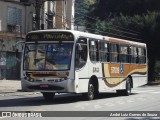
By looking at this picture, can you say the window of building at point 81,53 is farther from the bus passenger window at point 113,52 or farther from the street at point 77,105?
the bus passenger window at point 113,52

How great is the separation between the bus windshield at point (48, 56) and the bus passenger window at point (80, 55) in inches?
14.4

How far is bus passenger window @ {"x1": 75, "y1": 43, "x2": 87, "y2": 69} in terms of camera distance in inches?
773

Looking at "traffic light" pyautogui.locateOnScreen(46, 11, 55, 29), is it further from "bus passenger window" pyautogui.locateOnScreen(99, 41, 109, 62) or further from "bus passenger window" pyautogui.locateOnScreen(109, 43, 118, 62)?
"bus passenger window" pyautogui.locateOnScreen(99, 41, 109, 62)

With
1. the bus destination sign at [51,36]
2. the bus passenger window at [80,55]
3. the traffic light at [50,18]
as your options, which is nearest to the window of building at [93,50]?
the bus passenger window at [80,55]

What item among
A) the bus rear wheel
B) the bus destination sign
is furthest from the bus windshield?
the bus rear wheel

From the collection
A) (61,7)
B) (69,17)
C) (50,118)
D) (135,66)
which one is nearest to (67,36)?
(50,118)

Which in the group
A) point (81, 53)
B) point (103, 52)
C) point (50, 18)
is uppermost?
point (50, 18)

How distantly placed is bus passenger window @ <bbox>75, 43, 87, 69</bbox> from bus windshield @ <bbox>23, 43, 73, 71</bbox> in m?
0.37

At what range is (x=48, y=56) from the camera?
64.2ft

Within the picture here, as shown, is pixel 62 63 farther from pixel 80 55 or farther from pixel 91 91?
pixel 91 91

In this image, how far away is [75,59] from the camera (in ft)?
63.9

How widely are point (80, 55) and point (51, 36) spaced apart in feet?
4.90

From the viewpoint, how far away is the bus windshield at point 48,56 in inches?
764

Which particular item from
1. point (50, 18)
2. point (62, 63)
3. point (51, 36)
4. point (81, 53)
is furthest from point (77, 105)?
point (50, 18)
